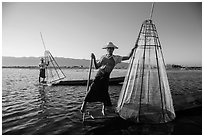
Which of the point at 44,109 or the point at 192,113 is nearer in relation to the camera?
the point at 192,113

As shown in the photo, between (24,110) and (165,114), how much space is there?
14.6ft

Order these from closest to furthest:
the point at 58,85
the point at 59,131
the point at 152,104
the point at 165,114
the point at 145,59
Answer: the point at 59,131
the point at 165,114
the point at 145,59
the point at 152,104
the point at 58,85

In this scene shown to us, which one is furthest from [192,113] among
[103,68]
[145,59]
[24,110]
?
[24,110]

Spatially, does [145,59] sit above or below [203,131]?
above

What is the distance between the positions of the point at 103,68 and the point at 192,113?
321 cm

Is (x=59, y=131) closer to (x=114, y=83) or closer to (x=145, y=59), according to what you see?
(x=145, y=59)

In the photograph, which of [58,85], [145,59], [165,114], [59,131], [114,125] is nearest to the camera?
[59,131]

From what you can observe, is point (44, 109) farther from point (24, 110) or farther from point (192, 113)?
point (192, 113)

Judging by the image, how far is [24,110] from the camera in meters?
5.32

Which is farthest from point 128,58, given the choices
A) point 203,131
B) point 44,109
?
point 44,109

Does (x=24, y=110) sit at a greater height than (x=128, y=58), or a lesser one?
lesser

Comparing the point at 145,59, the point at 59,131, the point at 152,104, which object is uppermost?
the point at 145,59

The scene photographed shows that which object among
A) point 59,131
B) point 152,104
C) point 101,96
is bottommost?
point 59,131

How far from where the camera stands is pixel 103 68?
4371 mm
